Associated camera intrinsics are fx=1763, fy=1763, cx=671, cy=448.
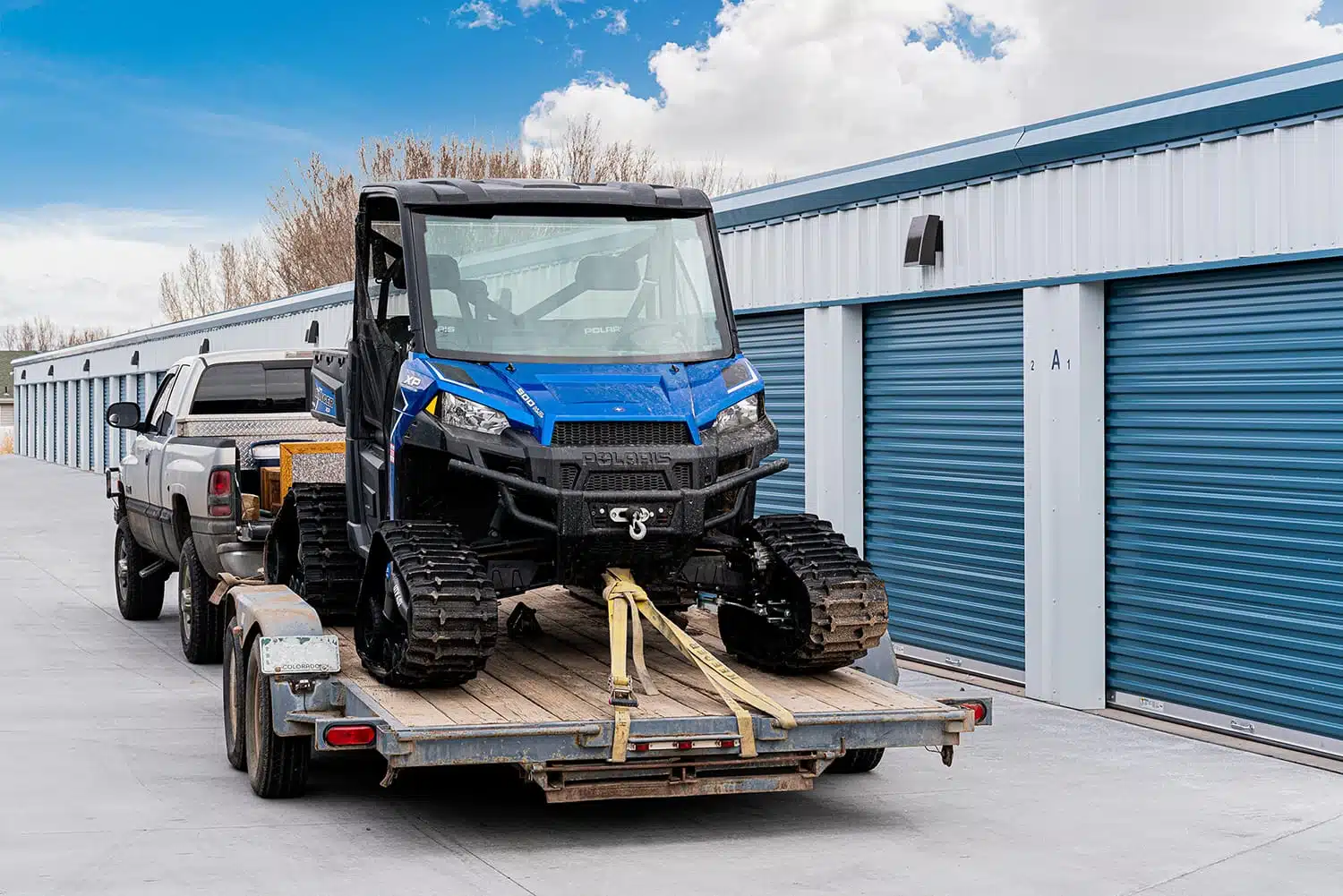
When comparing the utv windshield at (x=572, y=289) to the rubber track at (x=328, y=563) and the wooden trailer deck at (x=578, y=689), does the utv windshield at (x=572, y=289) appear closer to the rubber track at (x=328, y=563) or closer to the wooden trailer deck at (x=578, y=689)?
the wooden trailer deck at (x=578, y=689)

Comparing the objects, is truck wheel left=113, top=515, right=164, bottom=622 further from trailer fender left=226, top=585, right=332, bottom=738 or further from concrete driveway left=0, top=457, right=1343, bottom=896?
trailer fender left=226, top=585, right=332, bottom=738

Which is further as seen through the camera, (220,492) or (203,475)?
(203,475)

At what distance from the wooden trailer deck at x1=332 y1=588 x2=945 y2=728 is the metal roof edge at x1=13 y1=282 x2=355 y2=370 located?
1115 centimetres

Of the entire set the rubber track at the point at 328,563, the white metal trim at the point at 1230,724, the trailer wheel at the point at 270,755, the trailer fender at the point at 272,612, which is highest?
the rubber track at the point at 328,563

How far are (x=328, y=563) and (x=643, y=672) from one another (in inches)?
88.9

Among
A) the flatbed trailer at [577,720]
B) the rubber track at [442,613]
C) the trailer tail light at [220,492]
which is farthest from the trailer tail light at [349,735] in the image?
the trailer tail light at [220,492]

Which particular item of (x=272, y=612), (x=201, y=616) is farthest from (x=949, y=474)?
(x=272, y=612)

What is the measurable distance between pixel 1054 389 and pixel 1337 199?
8.59 feet

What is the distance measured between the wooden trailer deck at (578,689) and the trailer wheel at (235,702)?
0.56 m

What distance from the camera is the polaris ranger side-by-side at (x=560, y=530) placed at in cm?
768

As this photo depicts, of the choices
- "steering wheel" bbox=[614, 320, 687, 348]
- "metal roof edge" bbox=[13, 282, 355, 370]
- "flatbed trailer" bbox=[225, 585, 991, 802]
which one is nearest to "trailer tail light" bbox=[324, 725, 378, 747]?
"flatbed trailer" bbox=[225, 585, 991, 802]

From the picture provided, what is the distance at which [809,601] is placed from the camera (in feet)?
27.1

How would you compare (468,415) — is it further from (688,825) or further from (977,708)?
(977,708)

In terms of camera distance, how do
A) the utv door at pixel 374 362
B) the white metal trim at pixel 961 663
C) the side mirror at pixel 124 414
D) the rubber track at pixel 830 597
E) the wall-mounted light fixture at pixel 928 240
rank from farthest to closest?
the side mirror at pixel 124 414 → the wall-mounted light fixture at pixel 928 240 → the white metal trim at pixel 961 663 → the utv door at pixel 374 362 → the rubber track at pixel 830 597
